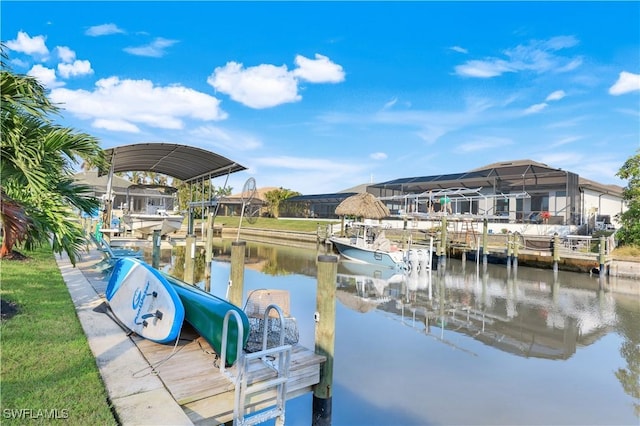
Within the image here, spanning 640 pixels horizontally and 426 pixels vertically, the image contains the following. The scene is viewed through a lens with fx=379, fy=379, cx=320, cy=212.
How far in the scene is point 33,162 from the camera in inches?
164

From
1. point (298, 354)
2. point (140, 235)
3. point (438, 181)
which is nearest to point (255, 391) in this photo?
point (298, 354)

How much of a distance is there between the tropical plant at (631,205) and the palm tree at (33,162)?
22.1m

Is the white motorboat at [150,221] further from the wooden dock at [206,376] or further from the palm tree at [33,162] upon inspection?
the wooden dock at [206,376]

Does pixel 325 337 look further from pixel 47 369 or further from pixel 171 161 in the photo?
pixel 171 161

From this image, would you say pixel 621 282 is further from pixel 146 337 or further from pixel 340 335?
pixel 146 337

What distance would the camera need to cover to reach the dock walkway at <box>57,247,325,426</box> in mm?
3268

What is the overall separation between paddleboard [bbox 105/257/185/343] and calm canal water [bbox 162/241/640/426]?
1992 mm

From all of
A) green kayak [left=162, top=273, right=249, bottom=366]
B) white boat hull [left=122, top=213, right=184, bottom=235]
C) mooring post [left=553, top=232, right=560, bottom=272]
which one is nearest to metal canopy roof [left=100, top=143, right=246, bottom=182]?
white boat hull [left=122, top=213, right=184, bottom=235]

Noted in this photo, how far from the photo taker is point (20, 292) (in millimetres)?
6707

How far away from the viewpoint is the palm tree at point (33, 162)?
4105 mm

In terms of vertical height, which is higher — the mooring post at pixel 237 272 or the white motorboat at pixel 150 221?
the white motorboat at pixel 150 221

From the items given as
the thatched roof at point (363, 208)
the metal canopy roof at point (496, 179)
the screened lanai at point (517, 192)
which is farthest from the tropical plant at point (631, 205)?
the thatched roof at point (363, 208)

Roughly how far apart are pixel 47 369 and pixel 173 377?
1.19 metres

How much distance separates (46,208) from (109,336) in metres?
1.83
